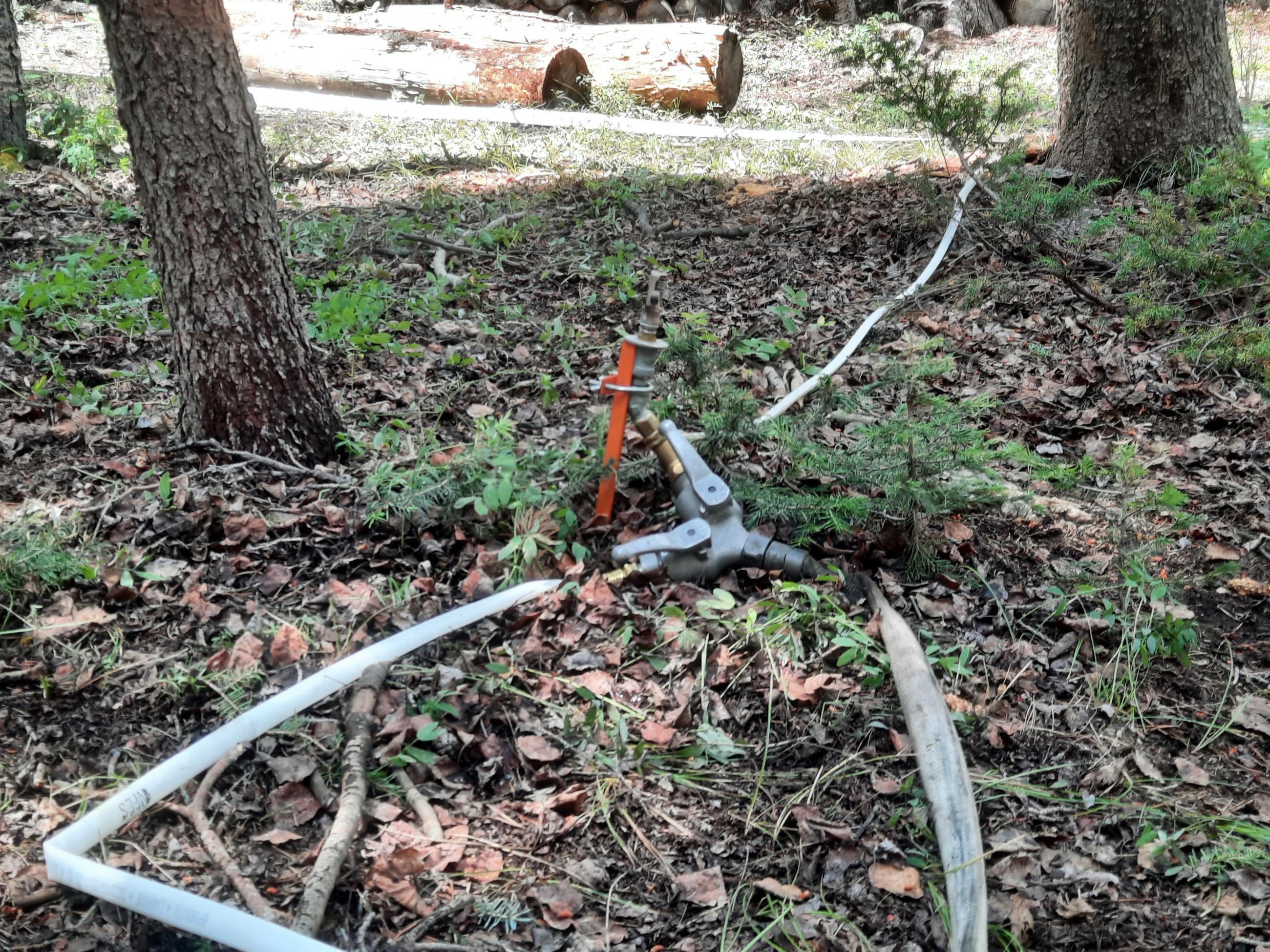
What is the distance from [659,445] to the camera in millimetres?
2660

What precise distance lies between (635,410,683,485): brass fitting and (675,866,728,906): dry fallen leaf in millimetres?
1129

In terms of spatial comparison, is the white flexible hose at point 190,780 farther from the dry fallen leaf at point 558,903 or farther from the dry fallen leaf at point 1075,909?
the dry fallen leaf at point 1075,909

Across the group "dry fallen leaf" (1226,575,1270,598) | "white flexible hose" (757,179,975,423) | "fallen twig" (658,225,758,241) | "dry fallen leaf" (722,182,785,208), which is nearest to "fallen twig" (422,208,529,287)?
"fallen twig" (658,225,758,241)

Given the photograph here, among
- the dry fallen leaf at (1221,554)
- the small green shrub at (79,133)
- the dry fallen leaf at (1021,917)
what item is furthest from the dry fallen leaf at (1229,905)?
the small green shrub at (79,133)

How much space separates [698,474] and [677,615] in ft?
1.40

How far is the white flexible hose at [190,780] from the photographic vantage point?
1555 millimetres

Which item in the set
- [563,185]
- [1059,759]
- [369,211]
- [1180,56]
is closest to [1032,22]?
[1180,56]

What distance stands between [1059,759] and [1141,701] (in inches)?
11.8

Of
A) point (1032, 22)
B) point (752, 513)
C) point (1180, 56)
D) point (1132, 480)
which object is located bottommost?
point (752, 513)

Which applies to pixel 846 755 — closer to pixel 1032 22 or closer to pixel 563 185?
pixel 563 185

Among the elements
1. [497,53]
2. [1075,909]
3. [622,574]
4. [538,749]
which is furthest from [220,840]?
[497,53]

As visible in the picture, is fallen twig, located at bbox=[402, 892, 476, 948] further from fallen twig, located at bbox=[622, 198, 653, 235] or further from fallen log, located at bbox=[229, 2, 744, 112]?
fallen log, located at bbox=[229, 2, 744, 112]

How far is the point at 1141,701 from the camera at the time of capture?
2.23 meters

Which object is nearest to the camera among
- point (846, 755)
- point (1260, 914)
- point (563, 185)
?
point (1260, 914)
